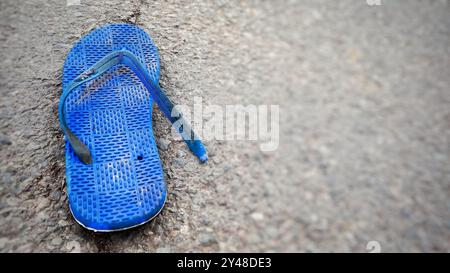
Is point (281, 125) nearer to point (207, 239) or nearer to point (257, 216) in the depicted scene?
point (257, 216)

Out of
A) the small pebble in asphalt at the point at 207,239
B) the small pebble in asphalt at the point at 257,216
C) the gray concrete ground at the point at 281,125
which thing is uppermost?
the gray concrete ground at the point at 281,125

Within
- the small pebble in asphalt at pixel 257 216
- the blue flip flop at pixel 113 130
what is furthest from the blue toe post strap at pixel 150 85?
the small pebble in asphalt at pixel 257 216

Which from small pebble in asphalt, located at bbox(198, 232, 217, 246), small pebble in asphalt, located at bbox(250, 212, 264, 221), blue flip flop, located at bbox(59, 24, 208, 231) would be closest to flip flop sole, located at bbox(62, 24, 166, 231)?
blue flip flop, located at bbox(59, 24, 208, 231)

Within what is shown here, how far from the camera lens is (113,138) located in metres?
0.86

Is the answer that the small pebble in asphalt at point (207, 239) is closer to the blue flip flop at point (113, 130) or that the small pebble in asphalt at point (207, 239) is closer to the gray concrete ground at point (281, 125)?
the gray concrete ground at point (281, 125)

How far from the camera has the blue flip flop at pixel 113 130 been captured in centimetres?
75

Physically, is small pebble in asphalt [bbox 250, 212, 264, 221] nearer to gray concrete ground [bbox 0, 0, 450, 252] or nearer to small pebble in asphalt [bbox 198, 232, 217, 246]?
gray concrete ground [bbox 0, 0, 450, 252]

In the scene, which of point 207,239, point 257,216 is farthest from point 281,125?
point 207,239

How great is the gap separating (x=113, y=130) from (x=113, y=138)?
0.02 m

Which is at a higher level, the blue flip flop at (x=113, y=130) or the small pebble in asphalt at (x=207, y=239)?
the blue flip flop at (x=113, y=130)

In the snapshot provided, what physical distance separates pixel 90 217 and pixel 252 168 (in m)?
0.43
